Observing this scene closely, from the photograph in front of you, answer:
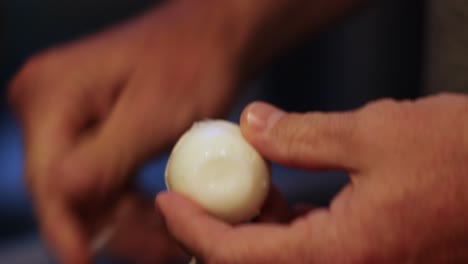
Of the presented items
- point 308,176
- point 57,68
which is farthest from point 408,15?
point 57,68

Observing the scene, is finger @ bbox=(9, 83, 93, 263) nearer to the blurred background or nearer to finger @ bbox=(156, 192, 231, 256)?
finger @ bbox=(156, 192, 231, 256)

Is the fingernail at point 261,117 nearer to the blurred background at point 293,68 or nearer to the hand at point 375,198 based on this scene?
the hand at point 375,198

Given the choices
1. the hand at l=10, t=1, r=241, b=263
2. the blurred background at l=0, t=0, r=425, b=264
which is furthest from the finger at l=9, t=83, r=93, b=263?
the blurred background at l=0, t=0, r=425, b=264

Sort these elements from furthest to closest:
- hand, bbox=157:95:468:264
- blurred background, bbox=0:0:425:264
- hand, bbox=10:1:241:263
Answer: blurred background, bbox=0:0:425:264
hand, bbox=10:1:241:263
hand, bbox=157:95:468:264

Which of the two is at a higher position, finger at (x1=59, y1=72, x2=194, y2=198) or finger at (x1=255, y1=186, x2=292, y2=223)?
finger at (x1=59, y1=72, x2=194, y2=198)

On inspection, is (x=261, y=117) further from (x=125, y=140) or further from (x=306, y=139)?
(x=125, y=140)

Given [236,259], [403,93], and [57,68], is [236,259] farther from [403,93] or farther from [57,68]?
[403,93]
